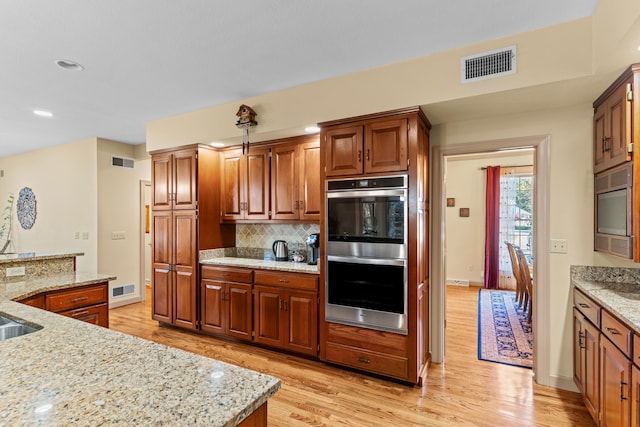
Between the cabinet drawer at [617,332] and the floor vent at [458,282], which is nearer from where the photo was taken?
the cabinet drawer at [617,332]

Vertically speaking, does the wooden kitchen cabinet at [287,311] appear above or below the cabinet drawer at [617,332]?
below

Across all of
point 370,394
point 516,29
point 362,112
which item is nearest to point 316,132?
point 362,112

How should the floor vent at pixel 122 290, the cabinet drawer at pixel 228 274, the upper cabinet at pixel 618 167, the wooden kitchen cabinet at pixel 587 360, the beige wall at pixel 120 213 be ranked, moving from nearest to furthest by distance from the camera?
the upper cabinet at pixel 618 167, the wooden kitchen cabinet at pixel 587 360, the cabinet drawer at pixel 228 274, the beige wall at pixel 120 213, the floor vent at pixel 122 290

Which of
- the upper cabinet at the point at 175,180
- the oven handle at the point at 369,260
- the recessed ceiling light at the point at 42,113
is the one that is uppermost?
the recessed ceiling light at the point at 42,113

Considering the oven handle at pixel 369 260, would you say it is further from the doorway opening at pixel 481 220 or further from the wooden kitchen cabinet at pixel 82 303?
the doorway opening at pixel 481 220

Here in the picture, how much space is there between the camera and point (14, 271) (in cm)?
262

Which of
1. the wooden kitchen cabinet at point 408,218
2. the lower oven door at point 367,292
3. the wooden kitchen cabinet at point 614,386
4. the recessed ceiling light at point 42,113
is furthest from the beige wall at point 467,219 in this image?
the recessed ceiling light at point 42,113

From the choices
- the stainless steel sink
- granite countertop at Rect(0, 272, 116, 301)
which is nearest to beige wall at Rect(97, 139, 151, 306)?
granite countertop at Rect(0, 272, 116, 301)

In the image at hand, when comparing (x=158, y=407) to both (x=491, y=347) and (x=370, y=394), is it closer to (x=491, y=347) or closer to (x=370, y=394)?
(x=370, y=394)

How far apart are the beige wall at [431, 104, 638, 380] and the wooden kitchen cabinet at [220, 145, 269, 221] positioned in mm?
2600

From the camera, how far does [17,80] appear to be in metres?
2.95

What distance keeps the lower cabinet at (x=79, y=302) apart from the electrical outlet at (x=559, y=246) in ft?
12.2

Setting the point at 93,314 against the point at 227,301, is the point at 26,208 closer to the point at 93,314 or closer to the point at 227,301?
the point at 93,314

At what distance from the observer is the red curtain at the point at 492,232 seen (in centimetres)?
620
